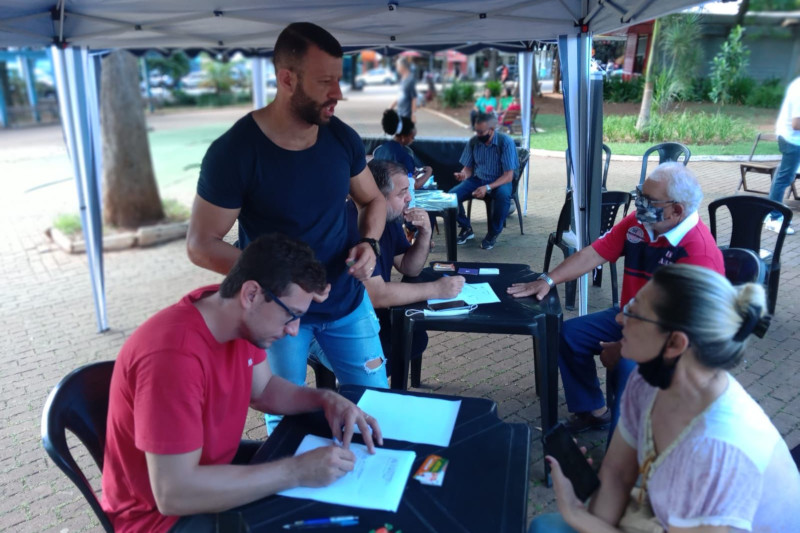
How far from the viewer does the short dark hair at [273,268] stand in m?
1.47

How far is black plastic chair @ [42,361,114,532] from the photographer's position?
1.56m

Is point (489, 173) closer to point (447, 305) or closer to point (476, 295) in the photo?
point (476, 295)

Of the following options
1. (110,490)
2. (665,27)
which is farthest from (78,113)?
(665,27)

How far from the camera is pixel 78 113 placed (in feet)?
14.1

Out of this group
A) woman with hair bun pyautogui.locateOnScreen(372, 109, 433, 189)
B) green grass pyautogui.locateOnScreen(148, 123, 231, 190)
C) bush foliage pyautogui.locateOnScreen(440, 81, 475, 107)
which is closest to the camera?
woman with hair bun pyautogui.locateOnScreen(372, 109, 433, 189)

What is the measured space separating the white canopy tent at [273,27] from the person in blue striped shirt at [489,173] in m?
1.52

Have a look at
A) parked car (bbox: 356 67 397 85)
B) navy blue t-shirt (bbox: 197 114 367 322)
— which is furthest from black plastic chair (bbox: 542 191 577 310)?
parked car (bbox: 356 67 397 85)

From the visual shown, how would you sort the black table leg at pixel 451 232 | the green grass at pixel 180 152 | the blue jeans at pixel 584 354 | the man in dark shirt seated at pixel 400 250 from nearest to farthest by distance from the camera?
the man in dark shirt seated at pixel 400 250, the blue jeans at pixel 584 354, the black table leg at pixel 451 232, the green grass at pixel 180 152

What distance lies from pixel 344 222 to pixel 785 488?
1726mm

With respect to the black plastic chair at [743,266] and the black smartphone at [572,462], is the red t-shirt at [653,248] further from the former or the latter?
the black smartphone at [572,462]

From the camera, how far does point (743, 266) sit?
3021 mm

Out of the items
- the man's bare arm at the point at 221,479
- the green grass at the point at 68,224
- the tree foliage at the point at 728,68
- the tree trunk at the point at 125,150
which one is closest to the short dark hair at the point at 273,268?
the man's bare arm at the point at 221,479

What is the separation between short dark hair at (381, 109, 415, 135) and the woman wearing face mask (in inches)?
A: 214

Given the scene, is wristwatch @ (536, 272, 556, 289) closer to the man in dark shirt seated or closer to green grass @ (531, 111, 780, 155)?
the man in dark shirt seated
